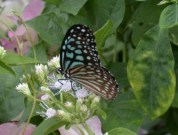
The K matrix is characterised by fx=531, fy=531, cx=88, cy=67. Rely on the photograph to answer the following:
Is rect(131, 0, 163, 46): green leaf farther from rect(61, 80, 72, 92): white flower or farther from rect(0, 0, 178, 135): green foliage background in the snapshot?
rect(61, 80, 72, 92): white flower

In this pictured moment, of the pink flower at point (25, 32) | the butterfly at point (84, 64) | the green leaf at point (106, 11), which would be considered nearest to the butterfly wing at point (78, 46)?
the butterfly at point (84, 64)

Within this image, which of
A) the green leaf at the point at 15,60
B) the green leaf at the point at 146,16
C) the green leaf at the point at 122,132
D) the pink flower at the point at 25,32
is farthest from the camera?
the pink flower at the point at 25,32

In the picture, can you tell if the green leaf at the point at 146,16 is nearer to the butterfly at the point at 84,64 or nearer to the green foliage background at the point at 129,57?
the green foliage background at the point at 129,57

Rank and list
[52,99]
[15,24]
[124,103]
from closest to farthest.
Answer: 1. [52,99]
2. [124,103]
3. [15,24]

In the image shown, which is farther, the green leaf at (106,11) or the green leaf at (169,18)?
the green leaf at (106,11)

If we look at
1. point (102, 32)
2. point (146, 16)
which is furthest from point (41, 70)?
point (146, 16)

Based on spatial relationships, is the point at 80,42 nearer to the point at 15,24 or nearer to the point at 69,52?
the point at 69,52

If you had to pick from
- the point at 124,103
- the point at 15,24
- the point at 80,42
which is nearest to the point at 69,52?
the point at 80,42

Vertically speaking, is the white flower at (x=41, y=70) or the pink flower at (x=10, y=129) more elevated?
the white flower at (x=41, y=70)
